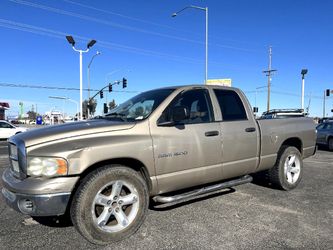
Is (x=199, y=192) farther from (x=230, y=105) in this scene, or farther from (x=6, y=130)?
(x=6, y=130)

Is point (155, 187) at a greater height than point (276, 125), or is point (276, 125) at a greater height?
point (276, 125)

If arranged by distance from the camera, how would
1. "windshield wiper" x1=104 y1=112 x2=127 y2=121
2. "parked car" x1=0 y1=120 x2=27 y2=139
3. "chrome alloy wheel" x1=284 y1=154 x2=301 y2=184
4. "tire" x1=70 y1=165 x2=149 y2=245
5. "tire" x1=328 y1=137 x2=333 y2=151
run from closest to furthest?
"tire" x1=70 y1=165 x2=149 y2=245 → "windshield wiper" x1=104 y1=112 x2=127 y2=121 → "chrome alloy wheel" x1=284 y1=154 x2=301 y2=184 → "tire" x1=328 y1=137 x2=333 y2=151 → "parked car" x1=0 y1=120 x2=27 y2=139

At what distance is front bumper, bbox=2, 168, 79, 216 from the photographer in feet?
11.7

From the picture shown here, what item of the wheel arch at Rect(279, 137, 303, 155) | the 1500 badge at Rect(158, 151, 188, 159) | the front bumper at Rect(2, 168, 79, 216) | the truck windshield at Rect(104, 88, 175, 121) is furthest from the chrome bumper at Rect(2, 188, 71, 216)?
the wheel arch at Rect(279, 137, 303, 155)

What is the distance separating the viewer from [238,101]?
5.76 metres

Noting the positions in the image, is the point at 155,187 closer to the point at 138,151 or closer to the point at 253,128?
the point at 138,151

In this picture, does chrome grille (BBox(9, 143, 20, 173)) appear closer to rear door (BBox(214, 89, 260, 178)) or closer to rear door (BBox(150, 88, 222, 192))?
rear door (BBox(150, 88, 222, 192))

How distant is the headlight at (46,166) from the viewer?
3.65m

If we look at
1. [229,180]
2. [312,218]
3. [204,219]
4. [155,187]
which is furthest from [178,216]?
[312,218]

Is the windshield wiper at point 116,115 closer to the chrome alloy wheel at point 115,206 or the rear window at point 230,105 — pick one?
the chrome alloy wheel at point 115,206

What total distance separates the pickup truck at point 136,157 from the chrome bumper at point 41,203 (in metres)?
0.01

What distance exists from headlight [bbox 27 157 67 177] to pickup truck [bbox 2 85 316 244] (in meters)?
0.01

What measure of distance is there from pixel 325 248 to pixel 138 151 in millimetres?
2347

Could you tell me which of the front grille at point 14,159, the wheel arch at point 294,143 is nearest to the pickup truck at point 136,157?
the front grille at point 14,159
